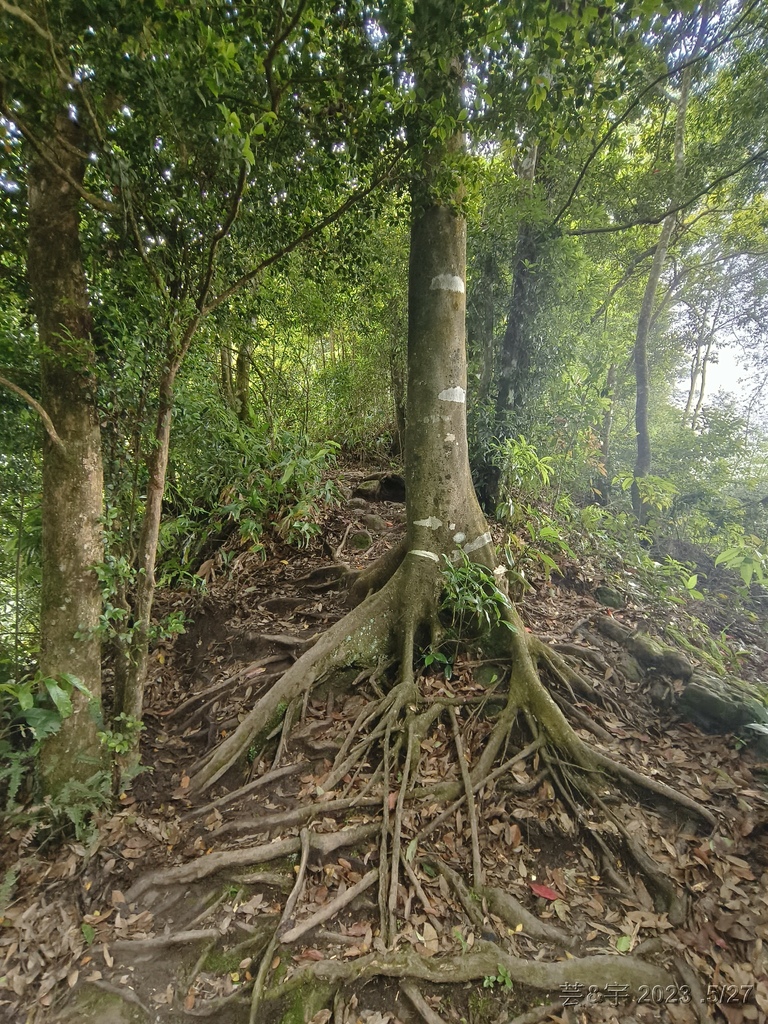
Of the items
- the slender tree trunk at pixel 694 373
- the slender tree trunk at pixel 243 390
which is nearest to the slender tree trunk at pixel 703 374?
the slender tree trunk at pixel 694 373

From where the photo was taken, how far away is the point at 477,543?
406cm

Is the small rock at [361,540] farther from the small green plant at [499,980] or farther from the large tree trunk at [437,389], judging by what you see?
the small green plant at [499,980]

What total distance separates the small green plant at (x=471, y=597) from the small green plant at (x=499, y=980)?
199cm

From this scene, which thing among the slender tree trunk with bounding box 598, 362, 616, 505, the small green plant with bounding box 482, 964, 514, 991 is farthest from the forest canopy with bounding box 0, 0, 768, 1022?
the slender tree trunk with bounding box 598, 362, 616, 505

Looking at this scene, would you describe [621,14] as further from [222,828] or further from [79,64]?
[222,828]

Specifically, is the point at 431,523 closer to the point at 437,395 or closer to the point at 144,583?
the point at 437,395

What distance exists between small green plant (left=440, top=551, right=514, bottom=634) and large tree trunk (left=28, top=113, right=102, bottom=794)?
99.4 inches

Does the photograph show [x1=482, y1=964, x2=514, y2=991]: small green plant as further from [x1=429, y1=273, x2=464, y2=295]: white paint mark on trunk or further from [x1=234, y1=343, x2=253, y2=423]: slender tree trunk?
[x1=234, y1=343, x2=253, y2=423]: slender tree trunk

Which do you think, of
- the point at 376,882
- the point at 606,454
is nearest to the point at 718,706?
the point at 376,882

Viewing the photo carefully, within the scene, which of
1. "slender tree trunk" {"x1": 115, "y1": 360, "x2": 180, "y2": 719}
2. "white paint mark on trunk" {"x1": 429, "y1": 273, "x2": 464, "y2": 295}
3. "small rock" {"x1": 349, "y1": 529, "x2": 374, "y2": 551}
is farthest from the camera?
"small rock" {"x1": 349, "y1": 529, "x2": 374, "y2": 551}

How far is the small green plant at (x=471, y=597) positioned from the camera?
370cm

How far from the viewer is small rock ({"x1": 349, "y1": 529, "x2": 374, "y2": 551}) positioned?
5.50 metres

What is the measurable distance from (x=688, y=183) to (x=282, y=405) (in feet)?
21.8

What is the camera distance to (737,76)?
6074mm
